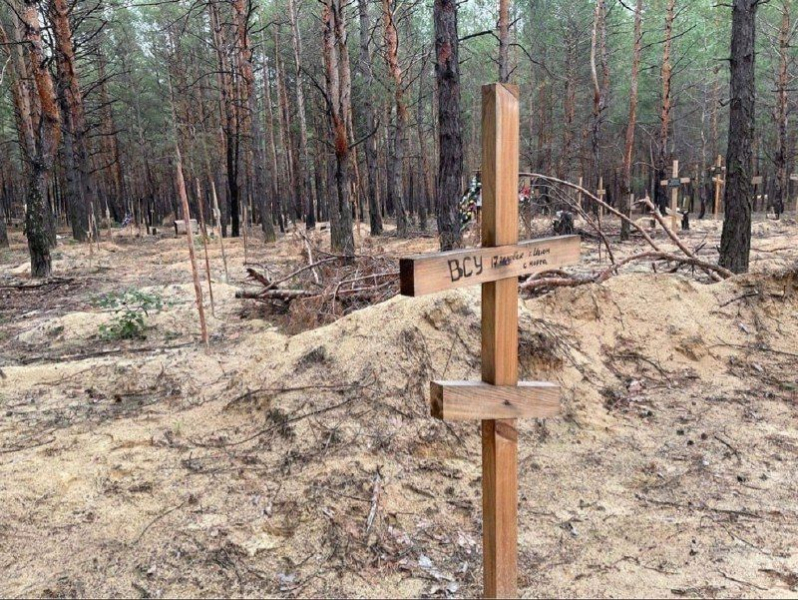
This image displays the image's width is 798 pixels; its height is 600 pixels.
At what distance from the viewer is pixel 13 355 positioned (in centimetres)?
664

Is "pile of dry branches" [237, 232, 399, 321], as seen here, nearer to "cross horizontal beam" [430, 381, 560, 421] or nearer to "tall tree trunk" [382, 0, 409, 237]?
"cross horizontal beam" [430, 381, 560, 421]

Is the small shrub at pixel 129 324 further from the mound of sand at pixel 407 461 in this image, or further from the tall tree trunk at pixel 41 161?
the tall tree trunk at pixel 41 161

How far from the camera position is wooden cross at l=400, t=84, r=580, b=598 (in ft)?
6.81

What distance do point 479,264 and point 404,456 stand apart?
213cm

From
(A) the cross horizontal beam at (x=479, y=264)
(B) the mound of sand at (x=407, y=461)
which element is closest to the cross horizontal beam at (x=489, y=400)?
(A) the cross horizontal beam at (x=479, y=264)

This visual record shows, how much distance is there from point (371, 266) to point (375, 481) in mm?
4494

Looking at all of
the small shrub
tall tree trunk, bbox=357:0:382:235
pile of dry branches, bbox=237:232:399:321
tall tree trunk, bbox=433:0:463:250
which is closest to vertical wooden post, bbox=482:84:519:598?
pile of dry branches, bbox=237:232:399:321

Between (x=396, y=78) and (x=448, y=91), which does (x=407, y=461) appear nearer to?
(x=448, y=91)

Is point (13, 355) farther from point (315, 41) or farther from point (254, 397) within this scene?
point (315, 41)

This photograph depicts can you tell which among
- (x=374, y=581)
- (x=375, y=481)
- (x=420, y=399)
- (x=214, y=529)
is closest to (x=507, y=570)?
(x=374, y=581)

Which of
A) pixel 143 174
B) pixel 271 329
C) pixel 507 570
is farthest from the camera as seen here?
pixel 143 174

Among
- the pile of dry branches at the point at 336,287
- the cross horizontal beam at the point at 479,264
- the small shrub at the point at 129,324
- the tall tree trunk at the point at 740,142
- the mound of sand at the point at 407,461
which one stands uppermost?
the tall tree trunk at the point at 740,142

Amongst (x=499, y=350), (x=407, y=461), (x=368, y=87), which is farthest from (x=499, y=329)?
(x=368, y=87)

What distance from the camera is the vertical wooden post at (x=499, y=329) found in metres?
2.11
